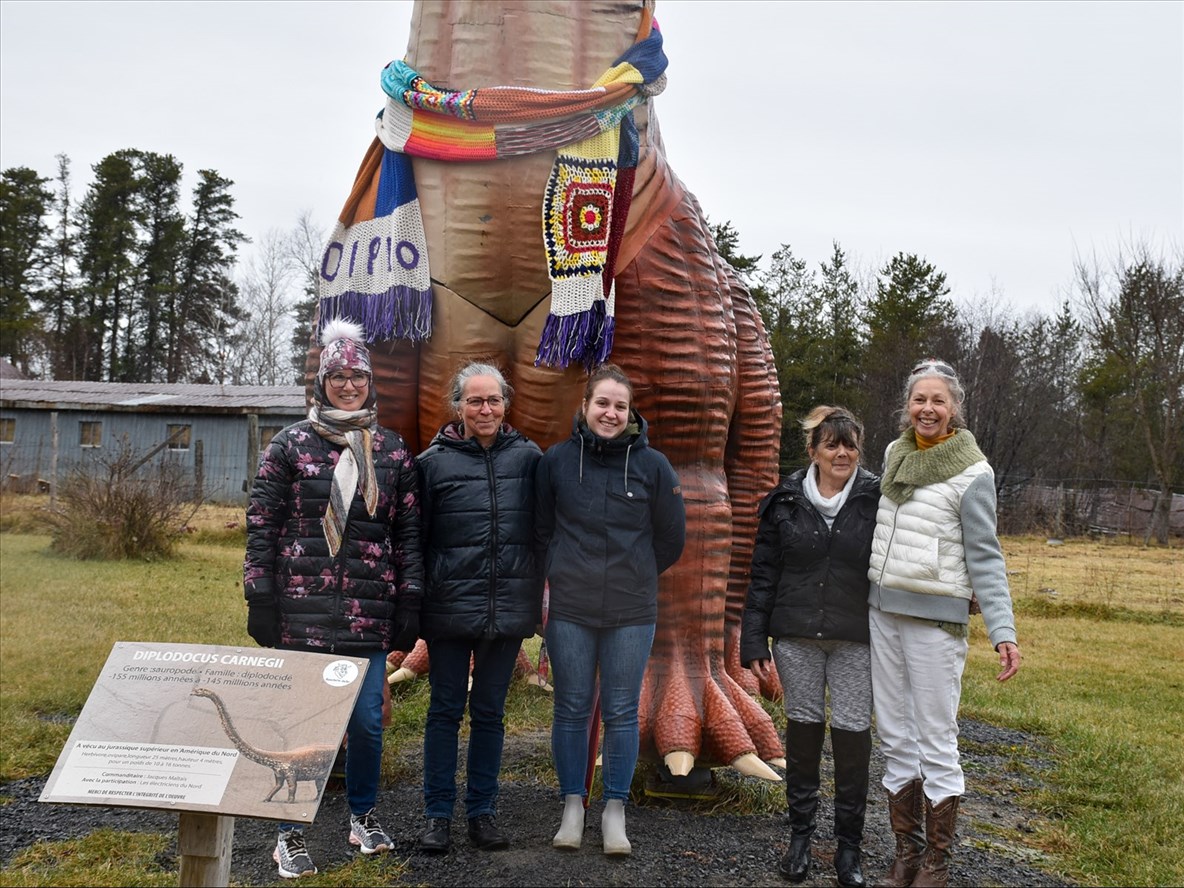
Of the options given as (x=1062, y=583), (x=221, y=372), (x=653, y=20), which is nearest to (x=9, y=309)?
(x=221, y=372)

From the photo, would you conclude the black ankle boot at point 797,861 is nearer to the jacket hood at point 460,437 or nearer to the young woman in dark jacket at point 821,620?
the young woman in dark jacket at point 821,620

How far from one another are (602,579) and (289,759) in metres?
1.07

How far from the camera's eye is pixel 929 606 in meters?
2.83

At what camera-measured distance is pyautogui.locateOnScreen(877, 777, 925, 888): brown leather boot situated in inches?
115

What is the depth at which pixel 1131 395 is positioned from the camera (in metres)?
26.4

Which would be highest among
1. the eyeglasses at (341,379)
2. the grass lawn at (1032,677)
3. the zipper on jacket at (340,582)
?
the eyeglasses at (341,379)

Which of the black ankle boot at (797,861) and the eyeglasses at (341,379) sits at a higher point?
the eyeglasses at (341,379)

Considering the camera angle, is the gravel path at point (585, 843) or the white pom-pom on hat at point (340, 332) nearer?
the gravel path at point (585, 843)

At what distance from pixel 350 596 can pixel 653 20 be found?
6.24 feet

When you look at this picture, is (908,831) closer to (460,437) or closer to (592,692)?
(592,692)

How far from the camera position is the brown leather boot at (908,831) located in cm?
292

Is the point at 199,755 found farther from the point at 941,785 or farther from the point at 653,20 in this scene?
the point at 653,20

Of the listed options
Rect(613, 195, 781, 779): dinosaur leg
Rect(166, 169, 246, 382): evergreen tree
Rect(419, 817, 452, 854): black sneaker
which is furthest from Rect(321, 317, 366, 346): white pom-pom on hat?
Rect(166, 169, 246, 382): evergreen tree

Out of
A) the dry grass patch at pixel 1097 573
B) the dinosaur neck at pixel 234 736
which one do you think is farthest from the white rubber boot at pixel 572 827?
the dry grass patch at pixel 1097 573
